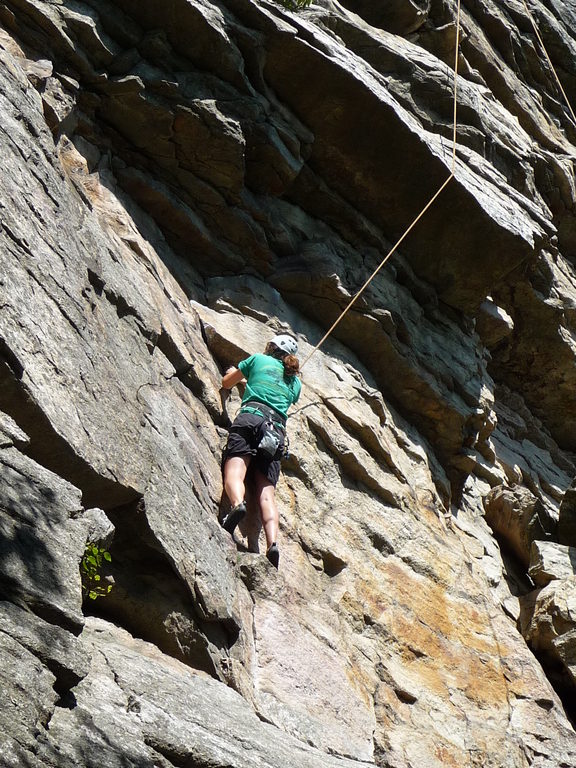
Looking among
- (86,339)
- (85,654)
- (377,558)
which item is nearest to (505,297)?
(377,558)

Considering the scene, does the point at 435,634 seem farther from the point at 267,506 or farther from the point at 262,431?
the point at 262,431

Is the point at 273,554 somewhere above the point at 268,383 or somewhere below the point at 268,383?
below

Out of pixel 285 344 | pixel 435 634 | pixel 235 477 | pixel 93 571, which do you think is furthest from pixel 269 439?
pixel 93 571

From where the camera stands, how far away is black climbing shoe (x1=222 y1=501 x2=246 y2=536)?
777cm

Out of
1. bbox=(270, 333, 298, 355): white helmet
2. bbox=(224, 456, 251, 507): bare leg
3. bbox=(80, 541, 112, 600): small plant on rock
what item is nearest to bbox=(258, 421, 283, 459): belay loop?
bbox=(224, 456, 251, 507): bare leg

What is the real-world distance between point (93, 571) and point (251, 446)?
3.25 m

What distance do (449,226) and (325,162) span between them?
1.96 meters

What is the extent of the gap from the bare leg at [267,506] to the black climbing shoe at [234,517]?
38 centimetres

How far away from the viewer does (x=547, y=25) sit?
1928 centimetres

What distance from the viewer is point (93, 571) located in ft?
18.4

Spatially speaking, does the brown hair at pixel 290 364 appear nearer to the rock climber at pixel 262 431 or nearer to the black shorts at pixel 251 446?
the rock climber at pixel 262 431

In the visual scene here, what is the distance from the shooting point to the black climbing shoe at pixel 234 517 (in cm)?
777

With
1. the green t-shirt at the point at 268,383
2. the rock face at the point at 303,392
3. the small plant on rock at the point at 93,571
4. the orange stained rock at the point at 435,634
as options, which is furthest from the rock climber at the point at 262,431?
the small plant on rock at the point at 93,571

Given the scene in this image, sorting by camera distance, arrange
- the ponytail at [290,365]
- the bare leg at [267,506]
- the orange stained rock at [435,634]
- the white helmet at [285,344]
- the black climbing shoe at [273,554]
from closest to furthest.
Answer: the black climbing shoe at [273,554] → the bare leg at [267,506] → the orange stained rock at [435,634] → the ponytail at [290,365] → the white helmet at [285,344]
